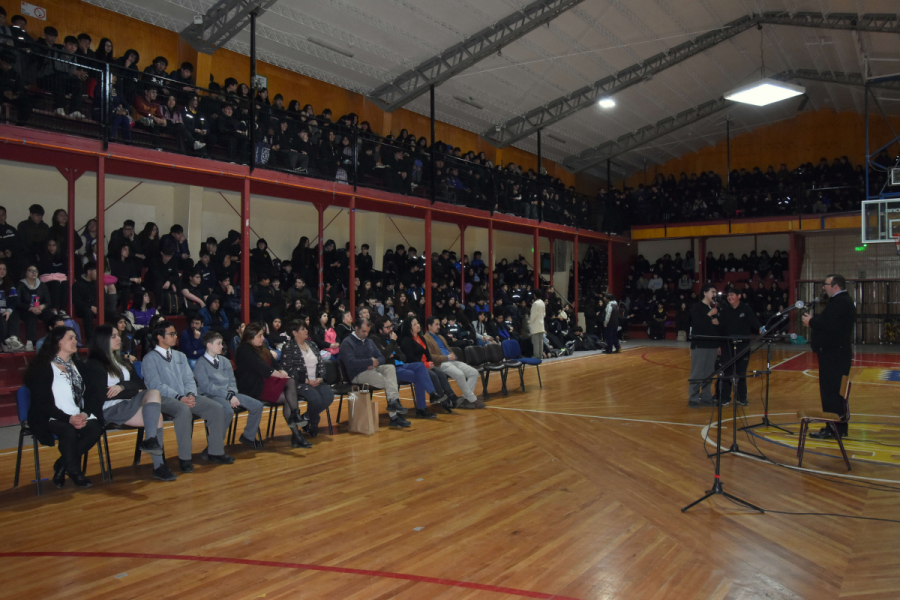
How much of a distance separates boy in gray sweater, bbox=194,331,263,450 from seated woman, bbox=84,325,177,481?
0.58 m

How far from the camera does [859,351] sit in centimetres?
1825

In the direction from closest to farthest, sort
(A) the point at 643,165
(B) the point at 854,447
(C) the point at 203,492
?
(C) the point at 203,492
(B) the point at 854,447
(A) the point at 643,165

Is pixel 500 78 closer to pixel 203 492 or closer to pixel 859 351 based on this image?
pixel 859 351

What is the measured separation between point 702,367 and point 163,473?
269 inches

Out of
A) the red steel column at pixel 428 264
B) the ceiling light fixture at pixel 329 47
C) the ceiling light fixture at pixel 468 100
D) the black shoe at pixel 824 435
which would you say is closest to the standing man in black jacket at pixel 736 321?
the black shoe at pixel 824 435

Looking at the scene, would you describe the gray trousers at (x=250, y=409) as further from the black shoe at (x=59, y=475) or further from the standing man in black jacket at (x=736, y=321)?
the standing man in black jacket at (x=736, y=321)

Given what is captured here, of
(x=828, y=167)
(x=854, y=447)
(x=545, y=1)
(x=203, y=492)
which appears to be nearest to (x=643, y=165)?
(x=828, y=167)

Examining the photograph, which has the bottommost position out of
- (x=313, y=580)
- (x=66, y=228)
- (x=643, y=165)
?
(x=313, y=580)

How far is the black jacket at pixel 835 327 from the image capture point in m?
6.40

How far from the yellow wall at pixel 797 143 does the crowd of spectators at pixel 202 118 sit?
14.0m

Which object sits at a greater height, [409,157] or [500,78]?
[500,78]

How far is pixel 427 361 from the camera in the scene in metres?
8.98

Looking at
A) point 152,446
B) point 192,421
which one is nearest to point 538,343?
point 192,421

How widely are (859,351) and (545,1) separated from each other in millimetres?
13008
